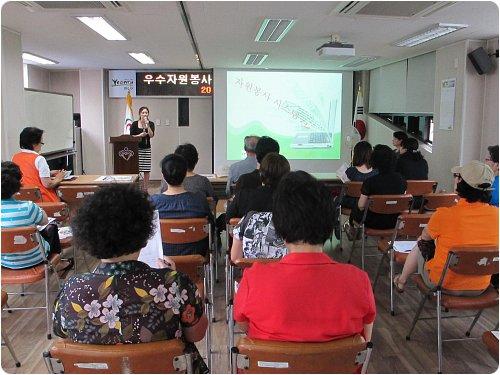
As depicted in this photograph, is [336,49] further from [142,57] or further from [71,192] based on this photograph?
[142,57]

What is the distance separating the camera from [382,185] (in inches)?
167

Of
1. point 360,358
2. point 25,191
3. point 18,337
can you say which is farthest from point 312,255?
point 25,191

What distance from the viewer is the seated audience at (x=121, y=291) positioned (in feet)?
4.85

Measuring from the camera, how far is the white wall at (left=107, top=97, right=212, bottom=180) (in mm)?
10406

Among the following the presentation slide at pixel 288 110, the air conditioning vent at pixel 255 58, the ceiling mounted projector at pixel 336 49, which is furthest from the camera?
the presentation slide at pixel 288 110

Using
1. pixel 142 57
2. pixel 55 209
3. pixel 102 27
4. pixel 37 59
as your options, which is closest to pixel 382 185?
pixel 55 209

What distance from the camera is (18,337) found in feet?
10.3

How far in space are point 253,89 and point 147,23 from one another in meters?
4.90

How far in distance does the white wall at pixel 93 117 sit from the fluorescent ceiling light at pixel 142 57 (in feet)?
5.80

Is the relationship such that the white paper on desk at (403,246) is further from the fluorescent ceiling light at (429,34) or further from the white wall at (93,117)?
the white wall at (93,117)

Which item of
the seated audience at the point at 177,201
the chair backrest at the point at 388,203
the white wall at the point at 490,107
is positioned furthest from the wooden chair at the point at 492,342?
the white wall at the point at 490,107

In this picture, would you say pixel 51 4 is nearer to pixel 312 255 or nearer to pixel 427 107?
pixel 312 255

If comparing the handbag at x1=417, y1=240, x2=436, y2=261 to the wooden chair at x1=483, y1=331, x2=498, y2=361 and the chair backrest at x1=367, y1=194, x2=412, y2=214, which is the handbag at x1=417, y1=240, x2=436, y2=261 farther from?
the chair backrest at x1=367, y1=194, x2=412, y2=214

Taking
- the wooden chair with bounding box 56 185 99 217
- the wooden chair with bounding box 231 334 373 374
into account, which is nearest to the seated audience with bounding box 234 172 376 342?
the wooden chair with bounding box 231 334 373 374
